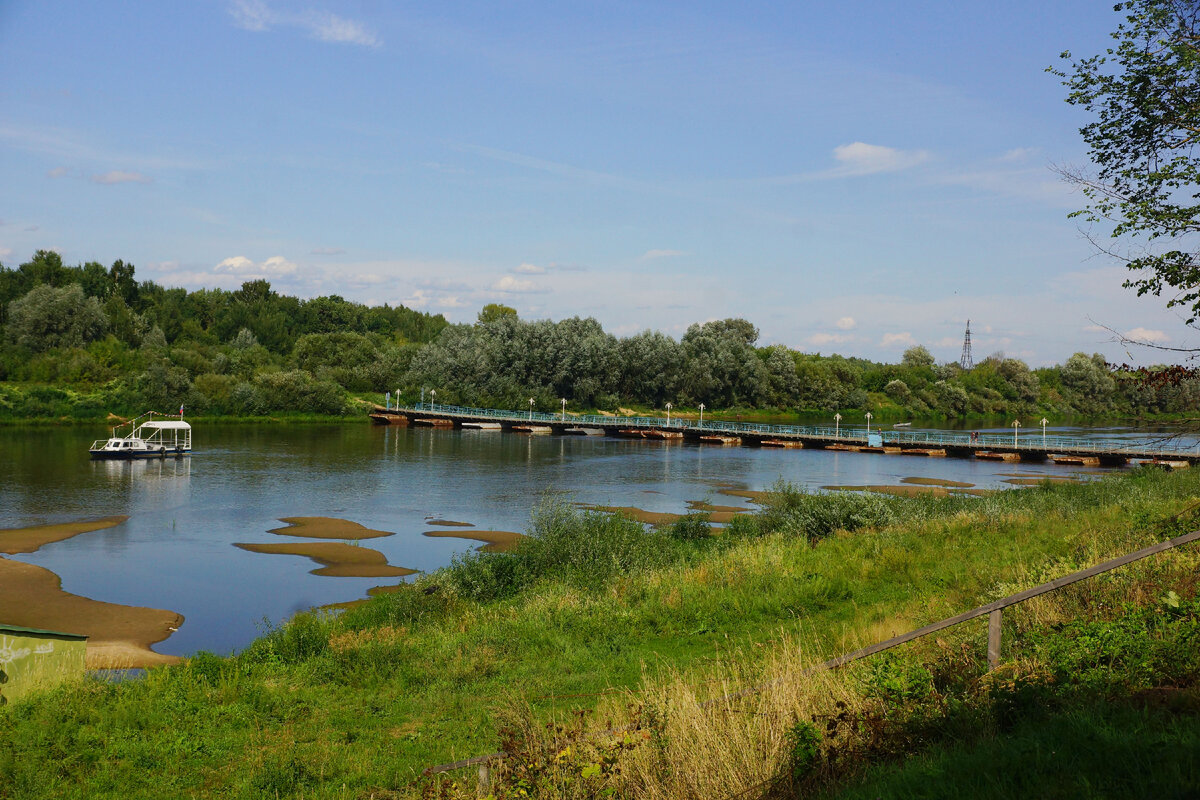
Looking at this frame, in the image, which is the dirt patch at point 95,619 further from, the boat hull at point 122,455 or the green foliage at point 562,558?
the boat hull at point 122,455

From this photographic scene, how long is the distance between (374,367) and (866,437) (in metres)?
67.6

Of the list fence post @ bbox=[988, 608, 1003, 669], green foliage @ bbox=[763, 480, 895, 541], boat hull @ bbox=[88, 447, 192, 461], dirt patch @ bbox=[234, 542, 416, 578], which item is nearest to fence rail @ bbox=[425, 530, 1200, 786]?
fence post @ bbox=[988, 608, 1003, 669]

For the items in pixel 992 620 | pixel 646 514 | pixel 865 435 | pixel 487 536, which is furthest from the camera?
pixel 865 435

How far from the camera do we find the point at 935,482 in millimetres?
55719

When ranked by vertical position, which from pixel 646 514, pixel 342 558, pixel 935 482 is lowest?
pixel 342 558

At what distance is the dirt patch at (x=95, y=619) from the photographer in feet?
58.4

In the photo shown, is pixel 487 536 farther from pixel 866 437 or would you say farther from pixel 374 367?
pixel 374 367

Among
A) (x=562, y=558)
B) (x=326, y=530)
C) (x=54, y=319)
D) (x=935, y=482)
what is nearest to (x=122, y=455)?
(x=326, y=530)

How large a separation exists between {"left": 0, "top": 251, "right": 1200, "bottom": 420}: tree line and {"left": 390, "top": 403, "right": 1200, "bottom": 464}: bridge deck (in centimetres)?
846

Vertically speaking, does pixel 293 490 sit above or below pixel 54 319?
below

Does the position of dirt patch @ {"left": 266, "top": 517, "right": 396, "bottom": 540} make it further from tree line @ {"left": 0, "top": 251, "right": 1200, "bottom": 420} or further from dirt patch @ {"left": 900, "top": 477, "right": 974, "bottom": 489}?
tree line @ {"left": 0, "top": 251, "right": 1200, "bottom": 420}

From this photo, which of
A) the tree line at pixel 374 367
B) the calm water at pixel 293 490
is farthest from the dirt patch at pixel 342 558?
the tree line at pixel 374 367

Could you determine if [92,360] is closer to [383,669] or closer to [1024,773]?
[383,669]

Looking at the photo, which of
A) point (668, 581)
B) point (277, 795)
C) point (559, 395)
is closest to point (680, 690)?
point (277, 795)
